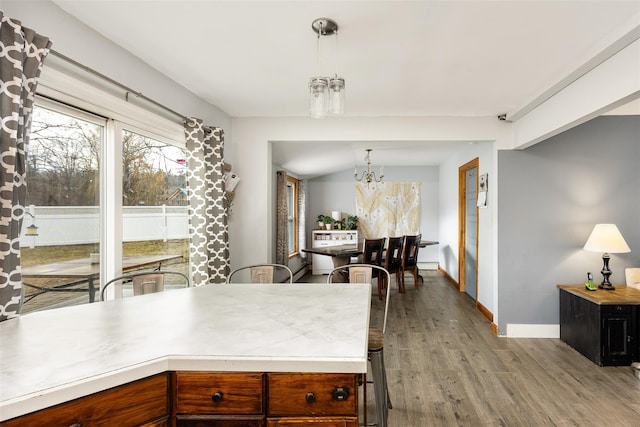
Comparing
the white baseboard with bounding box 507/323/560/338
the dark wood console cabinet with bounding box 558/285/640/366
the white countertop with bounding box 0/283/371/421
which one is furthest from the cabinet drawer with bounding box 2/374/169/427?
the white baseboard with bounding box 507/323/560/338

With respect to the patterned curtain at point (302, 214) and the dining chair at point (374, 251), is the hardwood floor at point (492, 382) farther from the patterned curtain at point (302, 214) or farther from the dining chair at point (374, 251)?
the patterned curtain at point (302, 214)

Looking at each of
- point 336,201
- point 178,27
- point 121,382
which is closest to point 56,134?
point 178,27

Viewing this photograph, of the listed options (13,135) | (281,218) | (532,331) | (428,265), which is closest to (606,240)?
(532,331)

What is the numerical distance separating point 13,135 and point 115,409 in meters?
1.17

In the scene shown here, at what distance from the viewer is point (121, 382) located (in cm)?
96

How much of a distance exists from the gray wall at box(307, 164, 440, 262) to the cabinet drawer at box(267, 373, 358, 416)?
672 cm

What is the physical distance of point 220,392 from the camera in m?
1.06

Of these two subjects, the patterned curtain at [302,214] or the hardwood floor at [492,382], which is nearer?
the hardwood floor at [492,382]

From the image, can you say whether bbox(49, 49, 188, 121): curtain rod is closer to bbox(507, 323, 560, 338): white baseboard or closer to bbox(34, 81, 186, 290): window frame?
bbox(34, 81, 186, 290): window frame

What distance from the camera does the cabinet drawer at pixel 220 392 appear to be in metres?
1.05

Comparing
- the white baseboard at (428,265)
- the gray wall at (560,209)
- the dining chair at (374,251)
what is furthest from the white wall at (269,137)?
the white baseboard at (428,265)

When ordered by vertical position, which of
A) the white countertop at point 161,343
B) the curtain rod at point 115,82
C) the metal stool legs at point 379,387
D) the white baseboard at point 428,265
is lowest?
the white baseboard at point 428,265

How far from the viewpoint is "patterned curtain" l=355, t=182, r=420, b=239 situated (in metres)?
7.64

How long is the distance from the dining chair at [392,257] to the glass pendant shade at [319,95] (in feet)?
12.9
